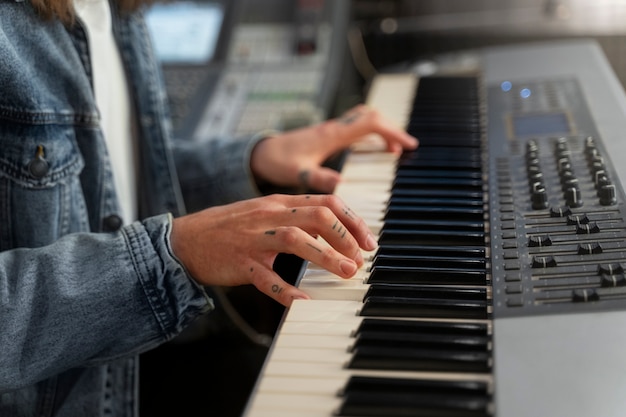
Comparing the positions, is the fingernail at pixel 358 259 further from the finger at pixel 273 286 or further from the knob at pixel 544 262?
the knob at pixel 544 262

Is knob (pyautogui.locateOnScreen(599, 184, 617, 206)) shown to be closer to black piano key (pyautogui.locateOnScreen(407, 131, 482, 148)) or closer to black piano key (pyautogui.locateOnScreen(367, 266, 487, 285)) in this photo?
black piano key (pyautogui.locateOnScreen(367, 266, 487, 285))

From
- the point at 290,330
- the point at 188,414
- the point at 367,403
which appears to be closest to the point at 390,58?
the point at 188,414

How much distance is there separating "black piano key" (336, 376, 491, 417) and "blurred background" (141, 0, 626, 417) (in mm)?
957

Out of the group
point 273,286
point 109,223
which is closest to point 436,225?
point 273,286

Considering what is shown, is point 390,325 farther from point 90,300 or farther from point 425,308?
point 90,300

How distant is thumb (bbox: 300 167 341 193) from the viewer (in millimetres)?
1402

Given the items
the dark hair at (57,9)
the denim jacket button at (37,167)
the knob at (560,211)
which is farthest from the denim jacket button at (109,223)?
the knob at (560,211)

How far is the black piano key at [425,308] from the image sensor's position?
88cm

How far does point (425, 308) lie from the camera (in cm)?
89

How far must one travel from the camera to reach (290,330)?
88 cm

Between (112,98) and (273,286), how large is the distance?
0.55m

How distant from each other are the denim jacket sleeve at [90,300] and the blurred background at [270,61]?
0.70 m

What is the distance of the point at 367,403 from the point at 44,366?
1.37 feet


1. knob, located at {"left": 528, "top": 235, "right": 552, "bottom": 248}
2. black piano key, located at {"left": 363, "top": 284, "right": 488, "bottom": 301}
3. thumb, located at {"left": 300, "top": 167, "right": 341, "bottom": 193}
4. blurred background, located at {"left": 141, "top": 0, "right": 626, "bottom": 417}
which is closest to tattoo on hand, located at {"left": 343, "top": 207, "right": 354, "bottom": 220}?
black piano key, located at {"left": 363, "top": 284, "right": 488, "bottom": 301}
